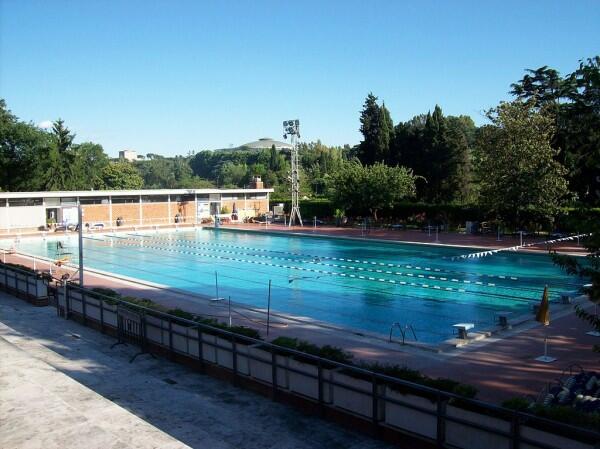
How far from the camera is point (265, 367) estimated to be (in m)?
9.84

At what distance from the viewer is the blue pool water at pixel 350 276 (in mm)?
18156

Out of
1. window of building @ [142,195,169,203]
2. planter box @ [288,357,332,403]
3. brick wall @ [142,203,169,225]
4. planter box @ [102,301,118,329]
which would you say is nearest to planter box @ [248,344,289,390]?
planter box @ [288,357,332,403]

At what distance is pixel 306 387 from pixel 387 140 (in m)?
48.6

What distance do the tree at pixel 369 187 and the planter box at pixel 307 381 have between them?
34099mm

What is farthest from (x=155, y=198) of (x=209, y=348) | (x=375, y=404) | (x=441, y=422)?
(x=441, y=422)

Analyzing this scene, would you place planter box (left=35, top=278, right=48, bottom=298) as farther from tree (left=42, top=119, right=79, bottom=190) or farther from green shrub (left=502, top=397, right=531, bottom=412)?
tree (left=42, top=119, right=79, bottom=190)

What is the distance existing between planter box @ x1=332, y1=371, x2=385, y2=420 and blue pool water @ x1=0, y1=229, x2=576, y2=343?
6858mm

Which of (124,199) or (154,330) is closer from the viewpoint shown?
(154,330)

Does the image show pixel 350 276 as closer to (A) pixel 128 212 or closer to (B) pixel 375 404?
(B) pixel 375 404

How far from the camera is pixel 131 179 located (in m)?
87.2

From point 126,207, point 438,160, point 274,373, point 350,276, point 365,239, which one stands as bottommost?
point 350,276

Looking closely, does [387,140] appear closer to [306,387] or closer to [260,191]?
[260,191]

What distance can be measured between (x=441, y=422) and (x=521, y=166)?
26.7 metres

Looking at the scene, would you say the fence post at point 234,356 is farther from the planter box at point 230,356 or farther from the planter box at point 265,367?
the planter box at point 265,367
